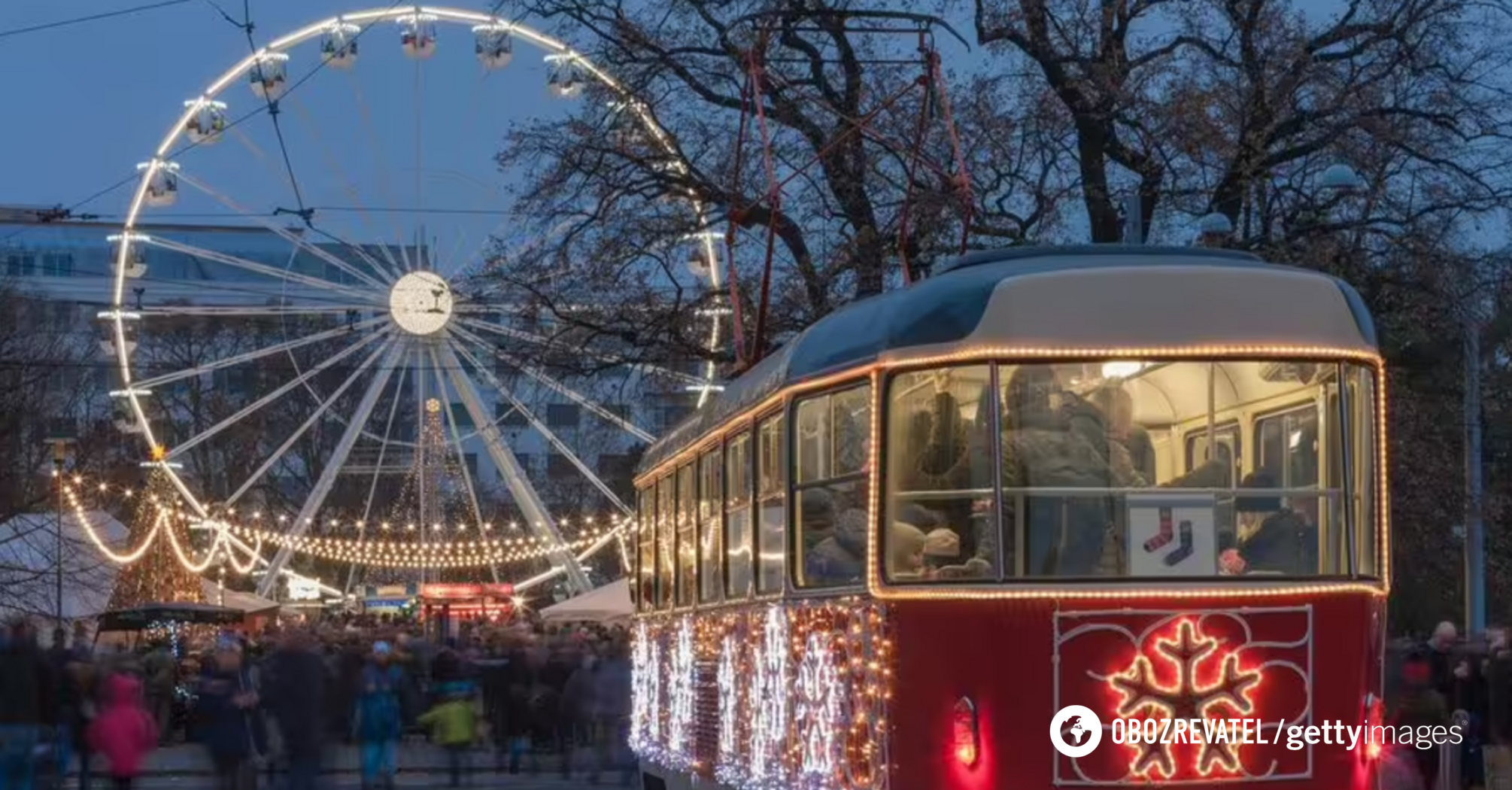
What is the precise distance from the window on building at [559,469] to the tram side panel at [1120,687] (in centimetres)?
6026

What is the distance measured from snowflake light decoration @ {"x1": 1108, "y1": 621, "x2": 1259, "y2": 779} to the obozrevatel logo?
128 mm

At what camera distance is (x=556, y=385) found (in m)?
29.4

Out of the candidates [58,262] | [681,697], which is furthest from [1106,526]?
[58,262]

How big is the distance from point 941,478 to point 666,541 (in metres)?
6.77

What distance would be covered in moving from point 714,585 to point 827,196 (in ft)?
39.6

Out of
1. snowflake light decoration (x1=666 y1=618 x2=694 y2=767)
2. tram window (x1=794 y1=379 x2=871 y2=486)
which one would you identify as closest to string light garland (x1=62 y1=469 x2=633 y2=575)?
snowflake light decoration (x1=666 y1=618 x2=694 y2=767)

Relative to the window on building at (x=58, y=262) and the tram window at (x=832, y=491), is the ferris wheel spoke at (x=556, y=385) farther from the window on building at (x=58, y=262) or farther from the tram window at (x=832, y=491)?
the window on building at (x=58, y=262)

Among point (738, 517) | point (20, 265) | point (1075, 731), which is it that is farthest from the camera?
point (20, 265)

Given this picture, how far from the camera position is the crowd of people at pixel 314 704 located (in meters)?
19.9

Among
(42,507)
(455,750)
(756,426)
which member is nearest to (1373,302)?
(455,750)

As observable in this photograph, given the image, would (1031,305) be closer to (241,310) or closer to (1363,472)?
(1363,472)

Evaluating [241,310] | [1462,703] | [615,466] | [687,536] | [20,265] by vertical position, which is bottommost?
[1462,703]

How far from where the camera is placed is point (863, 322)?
12.1 metres

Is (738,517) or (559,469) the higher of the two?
(559,469)
